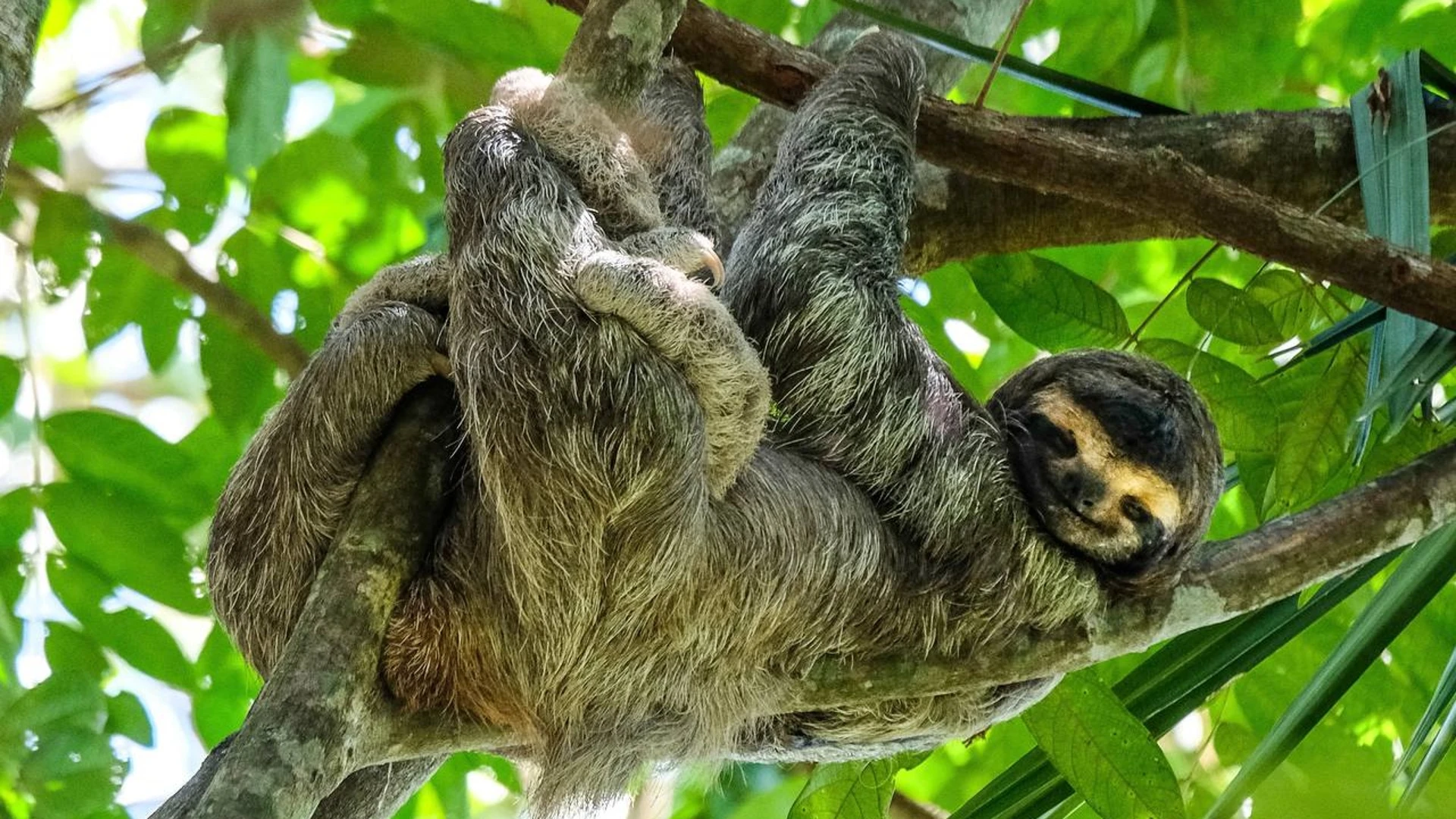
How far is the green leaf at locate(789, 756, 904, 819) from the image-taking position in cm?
593

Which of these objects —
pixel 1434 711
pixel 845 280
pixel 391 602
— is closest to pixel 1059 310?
pixel 845 280

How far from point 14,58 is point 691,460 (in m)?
2.28

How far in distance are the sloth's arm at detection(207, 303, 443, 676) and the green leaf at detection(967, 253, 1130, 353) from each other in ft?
8.81

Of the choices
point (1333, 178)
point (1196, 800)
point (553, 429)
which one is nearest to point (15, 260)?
point (553, 429)

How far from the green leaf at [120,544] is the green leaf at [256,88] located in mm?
1496

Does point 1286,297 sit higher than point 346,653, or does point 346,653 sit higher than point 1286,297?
point 1286,297

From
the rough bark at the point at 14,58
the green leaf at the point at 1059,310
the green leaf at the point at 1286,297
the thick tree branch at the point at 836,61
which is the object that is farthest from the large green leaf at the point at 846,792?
the rough bark at the point at 14,58

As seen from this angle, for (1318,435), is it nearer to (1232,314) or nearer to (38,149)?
(1232,314)

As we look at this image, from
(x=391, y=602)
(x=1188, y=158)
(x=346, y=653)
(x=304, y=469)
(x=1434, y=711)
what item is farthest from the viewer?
(x=1188, y=158)

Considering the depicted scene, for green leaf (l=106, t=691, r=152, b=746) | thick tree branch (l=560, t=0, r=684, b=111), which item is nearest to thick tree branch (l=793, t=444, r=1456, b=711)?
thick tree branch (l=560, t=0, r=684, b=111)

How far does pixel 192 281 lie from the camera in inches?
259

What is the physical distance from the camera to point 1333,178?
700cm

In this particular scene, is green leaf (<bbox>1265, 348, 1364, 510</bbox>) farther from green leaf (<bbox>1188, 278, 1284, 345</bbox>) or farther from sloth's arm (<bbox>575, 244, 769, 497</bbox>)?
sloth's arm (<bbox>575, 244, 769, 497</bbox>)

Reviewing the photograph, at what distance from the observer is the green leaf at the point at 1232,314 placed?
575 cm
